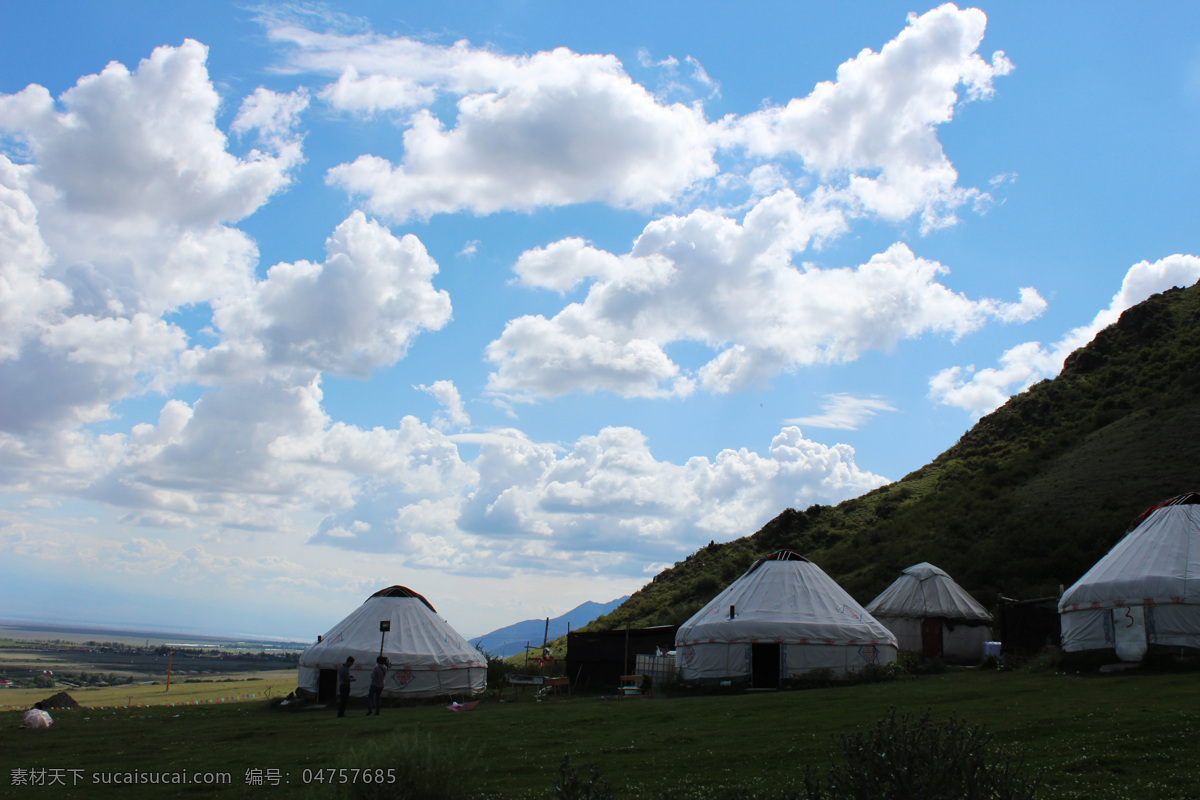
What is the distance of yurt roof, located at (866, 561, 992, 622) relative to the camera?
2584 centimetres

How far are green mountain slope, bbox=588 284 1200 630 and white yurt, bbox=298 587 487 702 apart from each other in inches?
590

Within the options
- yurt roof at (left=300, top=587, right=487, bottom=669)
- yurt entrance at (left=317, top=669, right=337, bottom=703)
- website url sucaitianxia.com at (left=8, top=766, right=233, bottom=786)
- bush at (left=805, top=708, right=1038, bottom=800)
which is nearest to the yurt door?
bush at (left=805, top=708, right=1038, bottom=800)

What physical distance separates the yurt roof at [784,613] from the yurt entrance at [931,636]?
13.1 ft

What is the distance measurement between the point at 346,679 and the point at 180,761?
286 inches

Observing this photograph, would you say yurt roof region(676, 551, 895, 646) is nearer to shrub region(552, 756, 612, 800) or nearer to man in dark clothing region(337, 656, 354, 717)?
man in dark clothing region(337, 656, 354, 717)

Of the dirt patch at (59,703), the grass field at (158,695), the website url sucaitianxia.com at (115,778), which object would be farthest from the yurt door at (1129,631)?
the dirt patch at (59,703)

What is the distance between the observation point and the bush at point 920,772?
514 cm

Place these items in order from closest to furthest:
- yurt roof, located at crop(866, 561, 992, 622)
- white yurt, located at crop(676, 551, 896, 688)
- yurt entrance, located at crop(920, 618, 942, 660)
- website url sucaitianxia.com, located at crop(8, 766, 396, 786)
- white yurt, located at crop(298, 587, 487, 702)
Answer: website url sucaitianxia.com, located at crop(8, 766, 396, 786) → white yurt, located at crop(676, 551, 896, 688) → white yurt, located at crop(298, 587, 487, 702) → yurt entrance, located at crop(920, 618, 942, 660) → yurt roof, located at crop(866, 561, 992, 622)

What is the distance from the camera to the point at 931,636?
84.8ft

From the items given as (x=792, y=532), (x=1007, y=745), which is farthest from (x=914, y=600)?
(x=792, y=532)

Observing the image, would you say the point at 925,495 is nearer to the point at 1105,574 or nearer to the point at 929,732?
the point at 1105,574

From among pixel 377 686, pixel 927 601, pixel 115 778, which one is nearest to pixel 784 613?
pixel 927 601

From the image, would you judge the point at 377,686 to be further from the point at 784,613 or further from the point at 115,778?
the point at 784,613

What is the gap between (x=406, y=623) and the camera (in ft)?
79.8
